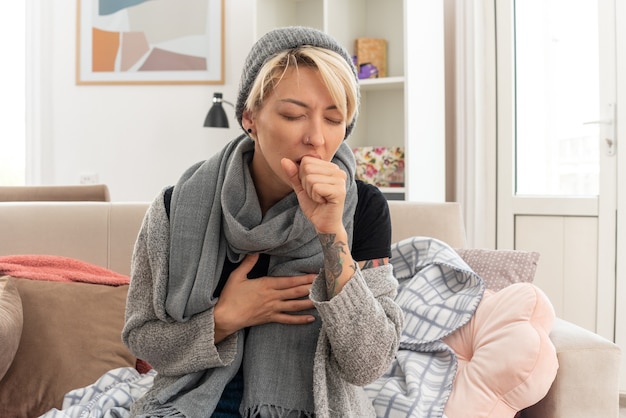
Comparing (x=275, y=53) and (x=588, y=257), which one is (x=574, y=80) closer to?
(x=588, y=257)

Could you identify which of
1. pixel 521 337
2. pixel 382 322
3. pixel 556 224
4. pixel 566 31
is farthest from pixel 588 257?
pixel 382 322

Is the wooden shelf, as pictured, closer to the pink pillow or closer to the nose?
the pink pillow

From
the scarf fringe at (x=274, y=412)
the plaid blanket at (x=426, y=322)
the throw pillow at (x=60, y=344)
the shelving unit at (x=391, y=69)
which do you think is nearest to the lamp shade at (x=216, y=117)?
the shelving unit at (x=391, y=69)

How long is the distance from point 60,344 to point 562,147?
2.45 meters

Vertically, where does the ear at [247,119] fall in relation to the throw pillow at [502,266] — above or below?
above

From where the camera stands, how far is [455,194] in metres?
3.56

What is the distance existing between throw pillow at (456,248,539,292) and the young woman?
55 centimetres

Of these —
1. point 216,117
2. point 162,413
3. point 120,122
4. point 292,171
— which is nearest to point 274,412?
point 162,413

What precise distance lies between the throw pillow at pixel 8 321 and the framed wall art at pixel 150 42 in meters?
2.41

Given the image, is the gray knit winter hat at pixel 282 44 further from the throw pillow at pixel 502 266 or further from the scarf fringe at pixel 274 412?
the throw pillow at pixel 502 266

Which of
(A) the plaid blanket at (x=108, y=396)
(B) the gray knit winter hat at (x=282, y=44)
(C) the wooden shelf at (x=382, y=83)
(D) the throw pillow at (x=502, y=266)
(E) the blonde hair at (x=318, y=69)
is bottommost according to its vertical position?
(A) the plaid blanket at (x=108, y=396)

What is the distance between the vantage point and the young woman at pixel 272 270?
118 cm

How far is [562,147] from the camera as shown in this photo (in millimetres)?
3289

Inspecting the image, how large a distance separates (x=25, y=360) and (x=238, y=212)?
87 cm
